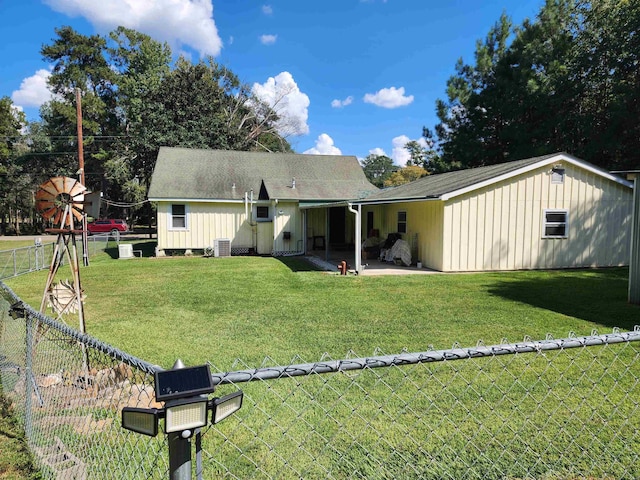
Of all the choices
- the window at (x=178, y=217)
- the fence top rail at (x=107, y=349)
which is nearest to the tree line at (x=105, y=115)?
the window at (x=178, y=217)

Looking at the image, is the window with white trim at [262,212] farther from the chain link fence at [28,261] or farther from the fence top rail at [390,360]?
the fence top rail at [390,360]

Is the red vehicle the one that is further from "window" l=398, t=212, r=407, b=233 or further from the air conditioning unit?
"window" l=398, t=212, r=407, b=233

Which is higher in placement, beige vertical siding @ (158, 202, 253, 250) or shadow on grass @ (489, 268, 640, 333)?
beige vertical siding @ (158, 202, 253, 250)

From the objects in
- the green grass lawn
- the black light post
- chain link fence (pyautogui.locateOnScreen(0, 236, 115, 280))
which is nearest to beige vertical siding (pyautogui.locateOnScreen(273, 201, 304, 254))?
the green grass lawn

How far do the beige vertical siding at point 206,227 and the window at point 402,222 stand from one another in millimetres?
7117

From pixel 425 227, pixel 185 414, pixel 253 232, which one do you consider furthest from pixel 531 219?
pixel 185 414

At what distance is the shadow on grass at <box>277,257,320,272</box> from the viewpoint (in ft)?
43.5

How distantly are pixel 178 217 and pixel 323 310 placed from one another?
1222 centimetres

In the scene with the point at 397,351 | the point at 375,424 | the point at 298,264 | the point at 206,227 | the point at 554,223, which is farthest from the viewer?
the point at 206,227

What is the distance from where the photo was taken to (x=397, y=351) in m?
5.30

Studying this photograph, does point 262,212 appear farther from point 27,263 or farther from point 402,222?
point 27,263

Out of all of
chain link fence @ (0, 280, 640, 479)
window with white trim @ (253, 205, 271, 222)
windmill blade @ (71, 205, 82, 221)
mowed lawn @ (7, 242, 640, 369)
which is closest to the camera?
chain link fence @ (0, 280, 640, 479)

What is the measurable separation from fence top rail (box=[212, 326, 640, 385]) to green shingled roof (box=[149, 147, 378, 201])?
50.6 ft

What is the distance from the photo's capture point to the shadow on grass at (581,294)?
724 centimetres
